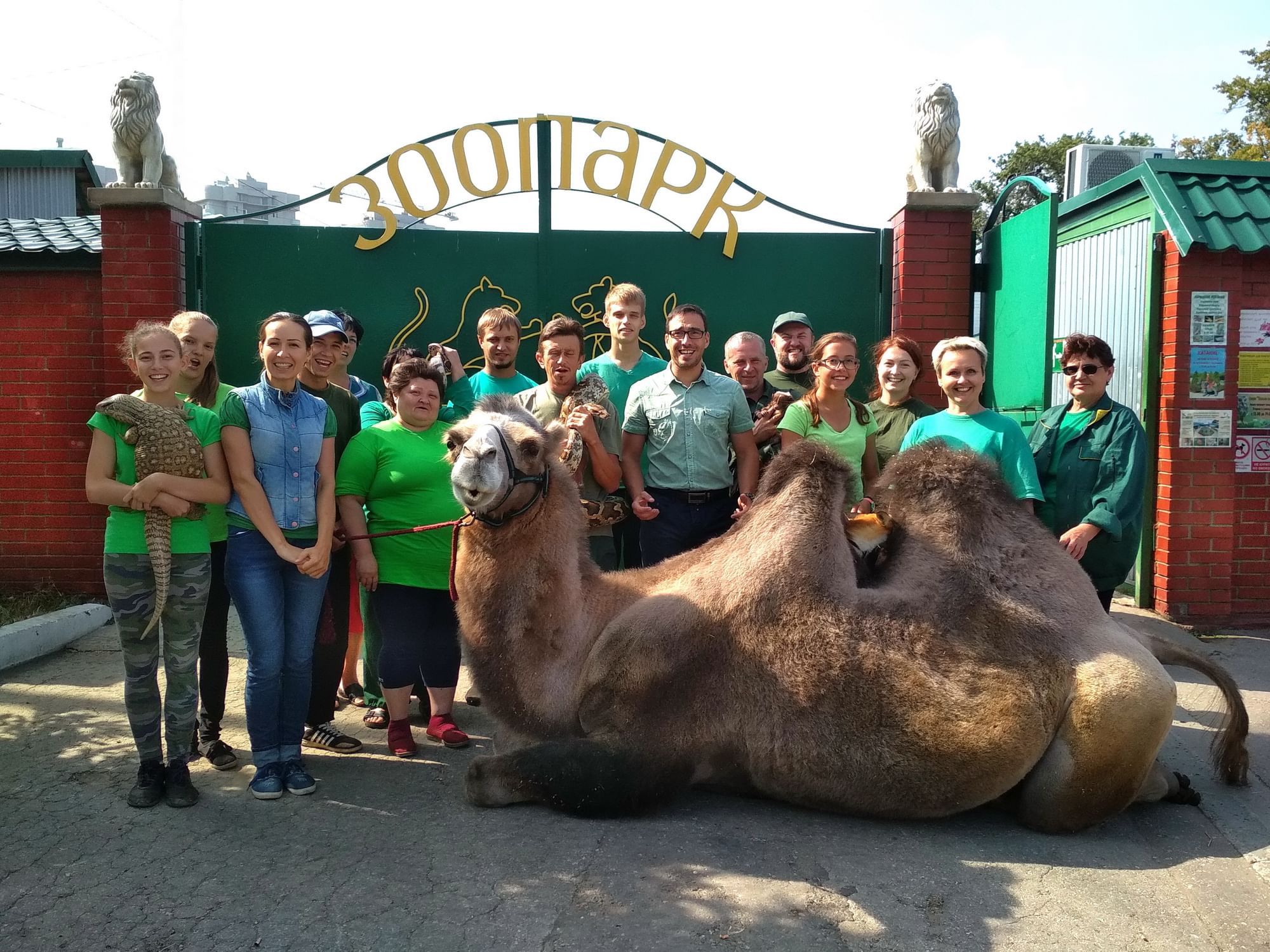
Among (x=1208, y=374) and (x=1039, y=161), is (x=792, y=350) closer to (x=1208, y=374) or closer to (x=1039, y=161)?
(x=1208, y=374)

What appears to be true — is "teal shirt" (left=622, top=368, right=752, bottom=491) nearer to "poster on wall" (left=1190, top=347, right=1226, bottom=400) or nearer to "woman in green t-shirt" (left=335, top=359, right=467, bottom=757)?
"woman in green t-shirt" (left=335, top=359, right=467, bottom=757)

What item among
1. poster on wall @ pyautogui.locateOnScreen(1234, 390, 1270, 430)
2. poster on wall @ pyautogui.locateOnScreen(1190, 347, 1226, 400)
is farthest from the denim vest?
poster on wall @ pyautogui.locateOnScreen(1234, 390, 1270, 430)

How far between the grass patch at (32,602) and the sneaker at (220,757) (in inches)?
128

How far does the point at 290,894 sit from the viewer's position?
3541mm

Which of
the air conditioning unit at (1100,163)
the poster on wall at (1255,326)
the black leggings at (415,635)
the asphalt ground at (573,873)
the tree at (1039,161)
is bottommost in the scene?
the asphalt ground at (573,873)

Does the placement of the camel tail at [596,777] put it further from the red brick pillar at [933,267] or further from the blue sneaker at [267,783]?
the red brick pillar at [933,267]

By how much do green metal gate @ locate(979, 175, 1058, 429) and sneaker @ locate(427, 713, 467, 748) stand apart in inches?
180

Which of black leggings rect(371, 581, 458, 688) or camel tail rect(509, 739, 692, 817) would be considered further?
black leggings rect(371, 581, 458, 688)

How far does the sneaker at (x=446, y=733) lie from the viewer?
5.26 meters

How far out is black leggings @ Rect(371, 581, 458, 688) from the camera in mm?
5113

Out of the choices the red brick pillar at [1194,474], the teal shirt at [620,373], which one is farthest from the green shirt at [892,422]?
the red brick pillar at [1194,474]

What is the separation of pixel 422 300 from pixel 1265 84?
89.2 ft

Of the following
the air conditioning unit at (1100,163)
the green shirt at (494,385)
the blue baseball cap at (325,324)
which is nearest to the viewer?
the blue baseball cap at (325,324)

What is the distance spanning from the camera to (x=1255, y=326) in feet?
25.1
